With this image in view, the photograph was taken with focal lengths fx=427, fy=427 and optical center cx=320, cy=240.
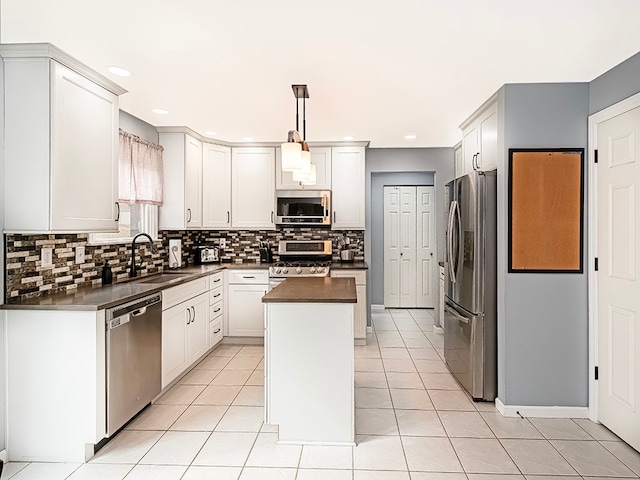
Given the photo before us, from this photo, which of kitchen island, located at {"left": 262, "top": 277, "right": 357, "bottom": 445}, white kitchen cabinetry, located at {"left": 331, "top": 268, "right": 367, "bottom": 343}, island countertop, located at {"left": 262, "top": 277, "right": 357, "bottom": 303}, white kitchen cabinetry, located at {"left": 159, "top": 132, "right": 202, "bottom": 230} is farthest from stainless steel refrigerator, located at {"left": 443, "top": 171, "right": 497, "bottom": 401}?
white kitchen cabinetry, located at {"left": 159, "top": 132, "right": 202, "bottom": 230}

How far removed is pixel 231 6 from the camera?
2.03m

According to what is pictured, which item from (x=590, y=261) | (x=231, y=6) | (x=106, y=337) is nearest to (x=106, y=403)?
(x=106, y=337)

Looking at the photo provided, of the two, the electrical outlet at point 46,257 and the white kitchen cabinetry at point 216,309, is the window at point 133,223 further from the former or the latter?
the white kitchen cabinetry at point 216,309

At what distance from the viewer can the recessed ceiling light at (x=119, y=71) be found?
2803 mm

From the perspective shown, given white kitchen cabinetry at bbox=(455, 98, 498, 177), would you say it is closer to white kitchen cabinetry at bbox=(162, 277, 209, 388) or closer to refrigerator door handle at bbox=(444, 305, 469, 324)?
refrigerator door handle at bbox=(444, 305, 469, 324)

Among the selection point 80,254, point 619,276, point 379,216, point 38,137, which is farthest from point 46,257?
point 379,216

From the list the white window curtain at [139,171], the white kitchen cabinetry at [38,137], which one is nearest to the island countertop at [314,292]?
the white kitchen cabinetry at [38,137]

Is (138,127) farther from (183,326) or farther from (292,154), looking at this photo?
(292,154)

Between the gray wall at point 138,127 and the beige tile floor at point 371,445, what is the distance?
239cm

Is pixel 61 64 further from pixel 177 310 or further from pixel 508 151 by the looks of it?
pixel 508 151

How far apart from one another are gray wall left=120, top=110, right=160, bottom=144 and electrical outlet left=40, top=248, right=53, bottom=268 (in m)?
1.44

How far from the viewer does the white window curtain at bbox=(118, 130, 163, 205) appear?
150 inches

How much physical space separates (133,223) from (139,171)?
0.51 metres

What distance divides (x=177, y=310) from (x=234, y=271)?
1317 millimetres
